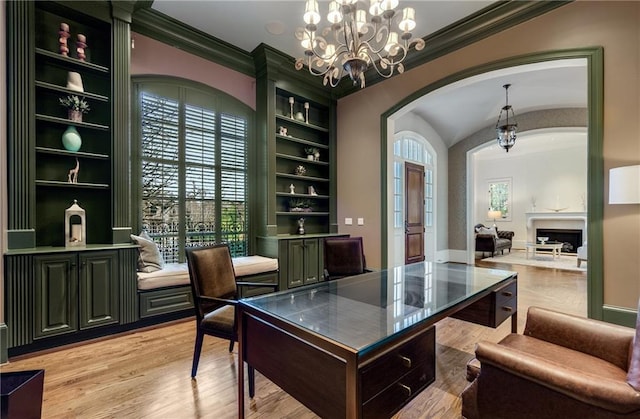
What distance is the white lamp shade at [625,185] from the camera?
7.44ft

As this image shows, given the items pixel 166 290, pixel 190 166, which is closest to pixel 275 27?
pixel 190 166

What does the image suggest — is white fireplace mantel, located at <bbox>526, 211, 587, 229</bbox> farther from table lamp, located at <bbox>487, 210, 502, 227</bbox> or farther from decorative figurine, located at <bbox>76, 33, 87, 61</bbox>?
decorative figurine, located at <bbox>76, 33, 87, 61</bbox>

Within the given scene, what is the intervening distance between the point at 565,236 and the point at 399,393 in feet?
38.2

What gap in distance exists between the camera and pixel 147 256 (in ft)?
10.3

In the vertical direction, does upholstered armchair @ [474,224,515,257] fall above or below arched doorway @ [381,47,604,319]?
below

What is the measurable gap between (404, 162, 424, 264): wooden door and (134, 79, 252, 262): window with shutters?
3.55 m

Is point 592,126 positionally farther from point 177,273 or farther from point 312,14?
point 177,273

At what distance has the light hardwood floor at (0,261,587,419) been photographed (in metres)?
1.80

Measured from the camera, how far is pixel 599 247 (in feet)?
9.02

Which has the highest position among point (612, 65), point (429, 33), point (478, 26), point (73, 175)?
point (429, 33)

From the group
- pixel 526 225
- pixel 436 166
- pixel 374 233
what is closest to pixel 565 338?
pixel 374 233

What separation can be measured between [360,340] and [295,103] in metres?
4.59

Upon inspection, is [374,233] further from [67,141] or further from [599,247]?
[67,141]

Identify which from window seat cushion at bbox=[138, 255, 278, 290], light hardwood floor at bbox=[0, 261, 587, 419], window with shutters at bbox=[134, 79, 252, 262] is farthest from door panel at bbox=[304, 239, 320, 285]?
light hardwood floor at bbox=[0, 261, 587, 419]
